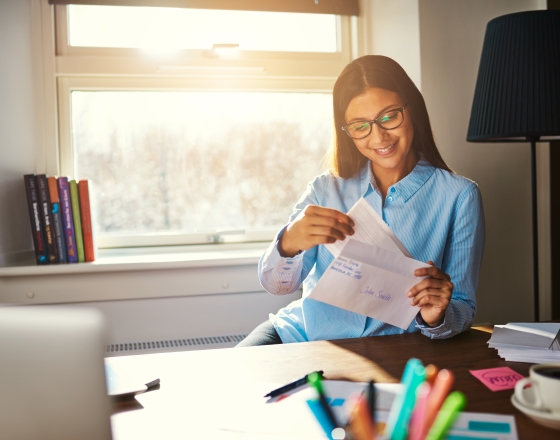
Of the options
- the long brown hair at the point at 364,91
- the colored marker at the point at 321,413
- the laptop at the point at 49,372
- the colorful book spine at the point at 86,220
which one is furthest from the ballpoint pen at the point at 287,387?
the colorful book spine at the point at 86,220

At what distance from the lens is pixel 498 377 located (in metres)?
0.90

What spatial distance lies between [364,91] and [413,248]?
44 cm

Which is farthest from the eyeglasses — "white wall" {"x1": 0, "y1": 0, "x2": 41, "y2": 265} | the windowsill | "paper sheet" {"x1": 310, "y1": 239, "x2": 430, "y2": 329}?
"white wall" {"x1": 0, "y1": 0, "x2": 41, "y2": 265}

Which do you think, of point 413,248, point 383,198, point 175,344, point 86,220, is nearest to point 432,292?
point 413,248

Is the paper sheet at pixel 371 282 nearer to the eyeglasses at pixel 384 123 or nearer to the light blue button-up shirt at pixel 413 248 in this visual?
the light blue button-up shirt at pixel 413 248

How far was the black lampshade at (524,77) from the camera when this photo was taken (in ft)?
5.29

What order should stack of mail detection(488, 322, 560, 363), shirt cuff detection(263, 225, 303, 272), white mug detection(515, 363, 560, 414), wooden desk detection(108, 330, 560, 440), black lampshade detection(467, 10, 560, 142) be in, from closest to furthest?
white mug detection(515, 363, 560, 414) < wooden desk detection(108, 330, 560, 440) < stack of mail detection(488, 322, 560, 363) < shirt cuff detection(263, 225, 303, 272) < black lampshade detection(467, 10, 560, 142)

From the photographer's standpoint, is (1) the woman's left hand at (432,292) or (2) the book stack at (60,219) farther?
(2) the book stack at (60,219)

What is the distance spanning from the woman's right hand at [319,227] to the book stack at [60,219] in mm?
1183

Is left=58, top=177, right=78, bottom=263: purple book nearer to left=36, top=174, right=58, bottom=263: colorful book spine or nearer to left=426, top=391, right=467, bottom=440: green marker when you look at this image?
left=36, top=174, right=58, bottom=263: colorful book spine

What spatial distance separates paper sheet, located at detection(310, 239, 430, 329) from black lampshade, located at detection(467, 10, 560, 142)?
0.82 meters

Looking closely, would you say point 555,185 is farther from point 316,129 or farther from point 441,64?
point 316,129

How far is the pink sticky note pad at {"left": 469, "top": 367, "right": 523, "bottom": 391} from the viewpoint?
86 cm

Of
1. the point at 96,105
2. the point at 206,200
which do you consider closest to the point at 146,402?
the point at 206,200
